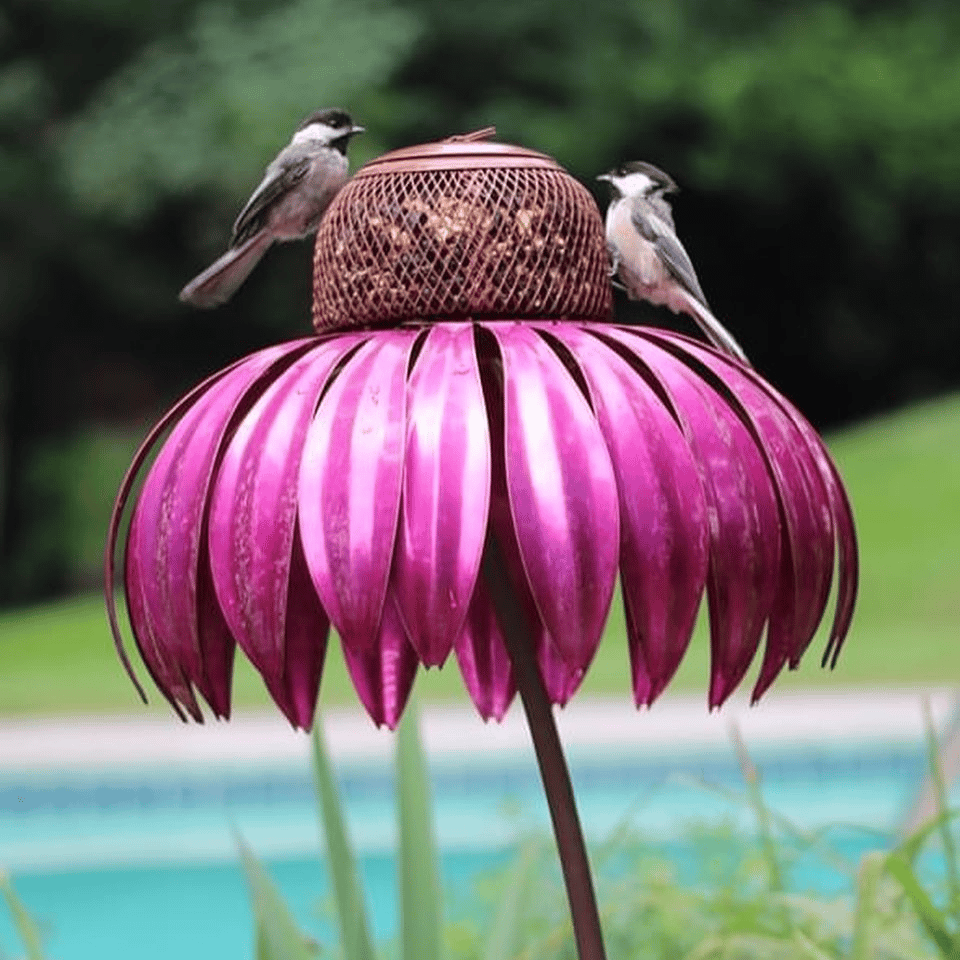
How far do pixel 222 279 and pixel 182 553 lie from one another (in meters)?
0.23

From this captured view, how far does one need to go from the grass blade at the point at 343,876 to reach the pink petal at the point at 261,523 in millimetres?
607

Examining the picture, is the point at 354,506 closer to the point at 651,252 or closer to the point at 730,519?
the point at 730,519

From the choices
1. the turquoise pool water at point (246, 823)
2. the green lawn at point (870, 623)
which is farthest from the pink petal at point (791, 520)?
the green lawn at point (870, 623)

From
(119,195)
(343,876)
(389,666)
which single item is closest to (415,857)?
(343,876)

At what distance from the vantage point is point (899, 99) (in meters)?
12.0

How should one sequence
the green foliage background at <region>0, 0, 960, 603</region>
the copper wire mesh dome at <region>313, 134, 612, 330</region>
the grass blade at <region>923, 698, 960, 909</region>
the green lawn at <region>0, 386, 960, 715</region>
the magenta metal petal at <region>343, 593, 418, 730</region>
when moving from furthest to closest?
the green foliage background at <region>0, 0, 960, 603</region> → the green lawn at <region>0, 386, 960, 715</region> → the grass blade at <region>923, 698, 960, 909</region> → the magenta metal petal at <region>343, 593, 418, 730</region> → the copper wire mesh dome at <region>313, 134, 612, 330</region>

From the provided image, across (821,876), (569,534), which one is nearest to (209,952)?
(821,876)

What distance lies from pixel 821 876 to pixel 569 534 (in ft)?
13.5

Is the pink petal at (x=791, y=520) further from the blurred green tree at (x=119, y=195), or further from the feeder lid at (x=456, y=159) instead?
the blurred green tree at (x=119, y=195)

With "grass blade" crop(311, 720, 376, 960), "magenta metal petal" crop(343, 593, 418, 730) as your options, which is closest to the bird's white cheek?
"magenta metal petal" crop(343, 593, 418, 730)

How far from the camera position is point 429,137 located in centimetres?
1211

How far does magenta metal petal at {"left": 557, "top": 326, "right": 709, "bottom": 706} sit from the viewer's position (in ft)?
3.20

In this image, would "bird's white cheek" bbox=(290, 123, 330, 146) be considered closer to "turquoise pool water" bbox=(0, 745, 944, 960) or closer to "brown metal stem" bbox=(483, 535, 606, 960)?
"brown metal stem" bbox=(483, 535, 606, 960)

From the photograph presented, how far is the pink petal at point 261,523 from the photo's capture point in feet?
3.23
